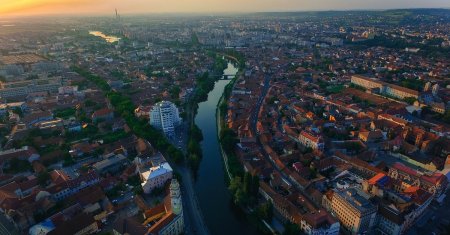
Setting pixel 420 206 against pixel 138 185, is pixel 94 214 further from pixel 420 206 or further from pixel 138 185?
pixel 420 206

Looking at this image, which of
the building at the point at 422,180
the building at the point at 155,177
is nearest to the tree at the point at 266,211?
the building at the point at 155,177

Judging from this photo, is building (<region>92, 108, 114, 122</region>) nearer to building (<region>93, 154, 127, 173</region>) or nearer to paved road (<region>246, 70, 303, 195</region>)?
building (<region>93, 154, 127, 173</region>)

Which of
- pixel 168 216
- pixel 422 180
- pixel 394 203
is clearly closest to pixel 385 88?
pixel 422 180

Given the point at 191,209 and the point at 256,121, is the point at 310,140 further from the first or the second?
the point at 191,209

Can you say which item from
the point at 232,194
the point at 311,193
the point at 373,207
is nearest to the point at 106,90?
the point at 232,194

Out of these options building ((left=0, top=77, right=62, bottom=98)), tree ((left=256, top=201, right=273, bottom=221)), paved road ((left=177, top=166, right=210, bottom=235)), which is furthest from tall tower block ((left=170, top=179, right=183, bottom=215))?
building ((left=0, top=77, right=62, bottom=98))

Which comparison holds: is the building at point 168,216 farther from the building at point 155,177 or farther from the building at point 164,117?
the building at point 164,117
